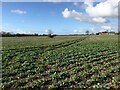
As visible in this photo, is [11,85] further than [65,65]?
No

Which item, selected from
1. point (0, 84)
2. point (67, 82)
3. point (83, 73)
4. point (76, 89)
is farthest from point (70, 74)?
point (0, 84)

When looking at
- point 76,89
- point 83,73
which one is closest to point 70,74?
point 83,73

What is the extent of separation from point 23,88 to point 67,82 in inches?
93.1

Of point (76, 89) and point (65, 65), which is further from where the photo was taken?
point (65, 65)

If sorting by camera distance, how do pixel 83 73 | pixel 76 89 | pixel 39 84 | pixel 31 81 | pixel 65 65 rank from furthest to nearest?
pixel 65 65 < pixel 83 73 < pixel 31 81 < pixel 39 84 < pixel 76 89

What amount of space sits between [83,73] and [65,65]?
12.6 ft

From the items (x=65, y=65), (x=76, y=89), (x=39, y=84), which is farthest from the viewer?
(x=65, y=65)

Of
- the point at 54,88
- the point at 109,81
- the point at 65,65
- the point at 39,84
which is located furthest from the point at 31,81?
the point at 65,65

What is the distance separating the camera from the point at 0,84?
1253 centimetres

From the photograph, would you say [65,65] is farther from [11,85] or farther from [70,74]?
[11,85]

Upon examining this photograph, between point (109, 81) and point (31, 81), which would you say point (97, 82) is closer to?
point (109, 81)

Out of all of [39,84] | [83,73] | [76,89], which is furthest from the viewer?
[83,73]

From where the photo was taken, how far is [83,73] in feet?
47.8

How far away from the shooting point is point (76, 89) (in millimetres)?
11406
